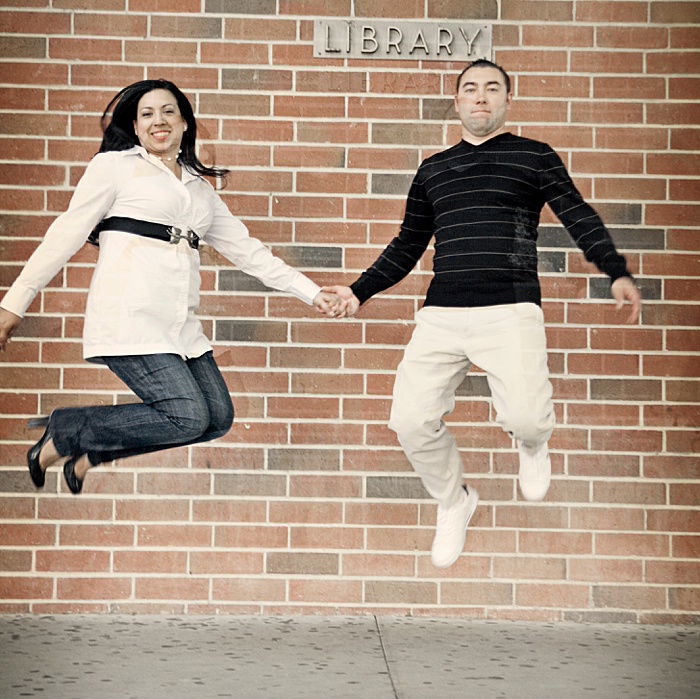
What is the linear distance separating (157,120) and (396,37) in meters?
1.44

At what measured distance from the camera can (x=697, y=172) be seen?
5.13m

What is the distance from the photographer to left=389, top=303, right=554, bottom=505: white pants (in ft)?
13.2

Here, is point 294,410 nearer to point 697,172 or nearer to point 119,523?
point 119,523

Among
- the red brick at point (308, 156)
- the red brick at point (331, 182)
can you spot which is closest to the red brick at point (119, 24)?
the red brick at point (308, 156)

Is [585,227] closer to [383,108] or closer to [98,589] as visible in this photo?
[383,108]

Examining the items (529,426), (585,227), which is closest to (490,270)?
(585,227)

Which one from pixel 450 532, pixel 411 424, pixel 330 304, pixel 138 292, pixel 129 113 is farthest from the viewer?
pixel 330 304

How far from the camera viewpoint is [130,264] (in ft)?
13.3

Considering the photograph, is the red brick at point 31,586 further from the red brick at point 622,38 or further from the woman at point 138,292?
the red brick at point 622,38

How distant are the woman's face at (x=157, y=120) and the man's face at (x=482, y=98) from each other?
3.53ft

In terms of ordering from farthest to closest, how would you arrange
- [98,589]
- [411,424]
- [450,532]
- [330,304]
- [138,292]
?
[98,589] → [330,304] → [450,532] → [411,424] → [138,292]

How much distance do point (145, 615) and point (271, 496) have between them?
783 millimetres

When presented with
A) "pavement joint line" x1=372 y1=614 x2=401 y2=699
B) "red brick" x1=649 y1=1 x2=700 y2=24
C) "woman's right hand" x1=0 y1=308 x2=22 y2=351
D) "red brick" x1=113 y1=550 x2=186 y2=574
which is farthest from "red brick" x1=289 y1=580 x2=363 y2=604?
"red brick" x1=649 y1=1 x2=700 y2=24

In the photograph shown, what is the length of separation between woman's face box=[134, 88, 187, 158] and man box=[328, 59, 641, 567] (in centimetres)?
98
